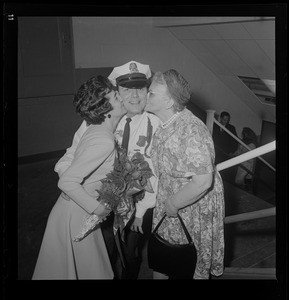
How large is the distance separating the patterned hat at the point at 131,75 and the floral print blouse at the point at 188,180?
21 cm

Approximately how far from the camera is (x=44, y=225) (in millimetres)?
1640

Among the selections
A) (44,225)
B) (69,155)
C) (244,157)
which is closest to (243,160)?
(244,157)

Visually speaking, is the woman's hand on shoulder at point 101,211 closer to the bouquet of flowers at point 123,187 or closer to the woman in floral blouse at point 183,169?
the bouquet of flowers at point 123,187

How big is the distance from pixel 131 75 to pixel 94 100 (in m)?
0.19

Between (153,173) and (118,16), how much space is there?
689 mm

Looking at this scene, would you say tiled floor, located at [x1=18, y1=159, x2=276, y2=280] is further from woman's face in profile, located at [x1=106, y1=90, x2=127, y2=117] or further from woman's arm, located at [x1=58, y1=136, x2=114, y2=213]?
woman's face in profile, located at [x1=106, y1=90, x2=127, y2=117]

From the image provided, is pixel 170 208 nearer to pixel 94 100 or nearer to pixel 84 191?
pixel 84 191

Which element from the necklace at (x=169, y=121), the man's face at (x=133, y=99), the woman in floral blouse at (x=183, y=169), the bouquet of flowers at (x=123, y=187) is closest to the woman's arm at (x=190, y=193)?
the woman in floral blouse at (x=183, y=169)

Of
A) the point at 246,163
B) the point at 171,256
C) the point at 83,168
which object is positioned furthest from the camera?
the point at 246,163

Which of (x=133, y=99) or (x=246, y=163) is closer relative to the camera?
(x=133, y=99)

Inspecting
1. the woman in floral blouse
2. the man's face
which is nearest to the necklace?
the woman in floral blouse

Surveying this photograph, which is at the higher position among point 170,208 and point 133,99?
point 133,99

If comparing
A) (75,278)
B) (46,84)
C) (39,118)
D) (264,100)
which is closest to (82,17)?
(46,84)

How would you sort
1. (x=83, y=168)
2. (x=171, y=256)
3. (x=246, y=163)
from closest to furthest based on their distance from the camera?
(x=83, y=168), (x=171, y=256), (x=246, y=163)
